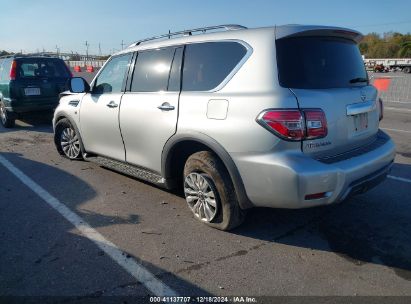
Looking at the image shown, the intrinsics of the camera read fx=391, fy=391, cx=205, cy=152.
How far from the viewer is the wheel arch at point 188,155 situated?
349cm

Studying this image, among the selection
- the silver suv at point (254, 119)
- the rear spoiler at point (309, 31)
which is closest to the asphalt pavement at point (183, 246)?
the silver suv at point (254, 119)

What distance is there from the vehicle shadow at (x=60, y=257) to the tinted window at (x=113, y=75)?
1.39m

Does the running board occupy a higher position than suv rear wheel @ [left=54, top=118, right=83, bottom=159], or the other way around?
suv rear wheel @ [left=54, top=118, right=83, bottom=159]

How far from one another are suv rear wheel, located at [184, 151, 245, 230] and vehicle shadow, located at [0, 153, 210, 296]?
0.71m

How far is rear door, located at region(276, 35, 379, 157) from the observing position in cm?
330

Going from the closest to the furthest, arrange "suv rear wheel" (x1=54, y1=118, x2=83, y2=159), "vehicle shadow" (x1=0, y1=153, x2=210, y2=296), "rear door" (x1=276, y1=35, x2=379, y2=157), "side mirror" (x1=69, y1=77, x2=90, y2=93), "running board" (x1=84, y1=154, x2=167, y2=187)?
"vehicle shadow" (x1=0, y1=153, x2=210, y2=296) → "rear door" (x1=276, y1=35, x2=379, y2=157) → "running board" (x1=84, y1=154, x2=167, y2=187) → "side mirror" (x1=69, y1=77, x2=90, y2=93) → "suv rear wheel" (x1=54, y1=118, x2=83, y2=159)

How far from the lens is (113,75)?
17.1 feet

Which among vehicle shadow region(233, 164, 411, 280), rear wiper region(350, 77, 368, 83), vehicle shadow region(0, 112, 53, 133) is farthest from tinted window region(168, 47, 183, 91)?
vehicle shadow region(0, 112, 53, 133)

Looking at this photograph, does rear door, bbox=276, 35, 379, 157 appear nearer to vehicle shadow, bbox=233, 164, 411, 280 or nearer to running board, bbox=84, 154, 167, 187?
vehicle shadow, bbox=233, 164, 411, 280

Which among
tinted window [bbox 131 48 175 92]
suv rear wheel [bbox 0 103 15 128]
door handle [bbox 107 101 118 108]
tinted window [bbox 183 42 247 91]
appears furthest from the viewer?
suv rear wheel [bbox 0 103 15 128]

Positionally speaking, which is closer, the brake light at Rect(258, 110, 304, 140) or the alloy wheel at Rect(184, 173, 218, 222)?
the brake light at Rect(258, 110, 304, 140)

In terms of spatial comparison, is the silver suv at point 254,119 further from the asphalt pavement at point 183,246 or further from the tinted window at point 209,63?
the asphalt pavement at point 183,246

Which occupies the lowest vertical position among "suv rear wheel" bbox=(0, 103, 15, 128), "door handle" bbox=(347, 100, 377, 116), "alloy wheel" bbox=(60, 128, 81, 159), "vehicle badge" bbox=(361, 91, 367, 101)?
"alloy wheel" bbox=(60, 128, 81, 159)

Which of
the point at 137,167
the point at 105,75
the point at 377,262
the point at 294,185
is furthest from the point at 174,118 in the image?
the point at 377,262
